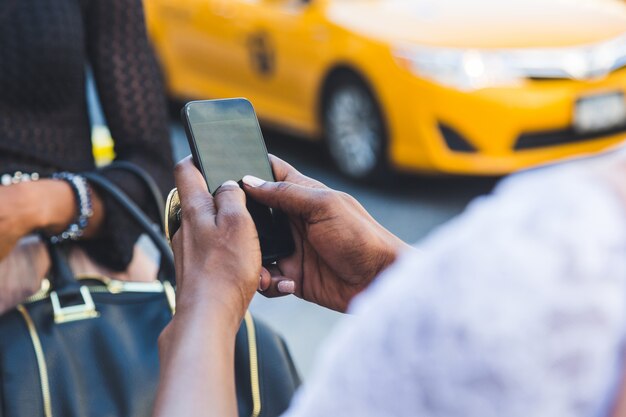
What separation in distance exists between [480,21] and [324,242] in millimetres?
4982

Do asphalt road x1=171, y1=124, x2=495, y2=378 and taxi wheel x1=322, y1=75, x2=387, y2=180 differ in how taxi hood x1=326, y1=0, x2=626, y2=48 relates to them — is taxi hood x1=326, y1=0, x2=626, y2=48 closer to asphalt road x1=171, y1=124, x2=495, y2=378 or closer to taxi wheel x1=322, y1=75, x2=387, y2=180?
taxi wheel x1=322, y1=75, x2=387, y2=180

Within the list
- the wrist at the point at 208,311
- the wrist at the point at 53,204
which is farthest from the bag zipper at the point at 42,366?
the wrist at the point at 208,311

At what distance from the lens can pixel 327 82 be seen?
21.6ft

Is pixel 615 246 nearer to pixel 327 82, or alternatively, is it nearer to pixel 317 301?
pixel 317 301

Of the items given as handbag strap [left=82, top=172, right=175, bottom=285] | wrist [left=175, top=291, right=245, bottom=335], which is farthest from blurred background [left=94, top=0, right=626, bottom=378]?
wrist [left=175, top=291, right=245, bottom=335]

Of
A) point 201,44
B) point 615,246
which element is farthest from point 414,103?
point 615,246

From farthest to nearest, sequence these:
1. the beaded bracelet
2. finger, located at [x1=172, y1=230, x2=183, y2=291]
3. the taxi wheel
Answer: the taxi wheel < the beaded bracelet < finger, located at [x1=172, y1=230, x2=183, y2=291]

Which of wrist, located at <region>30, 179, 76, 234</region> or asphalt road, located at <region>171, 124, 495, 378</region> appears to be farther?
asphalt road, located at <region>171, 124, 495, 378</region>

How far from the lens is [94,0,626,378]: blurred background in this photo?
5.71 metres

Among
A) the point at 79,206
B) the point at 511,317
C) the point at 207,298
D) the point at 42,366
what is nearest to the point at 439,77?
the point at 79,206

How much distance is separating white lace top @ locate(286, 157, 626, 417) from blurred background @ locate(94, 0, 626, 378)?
4.10m

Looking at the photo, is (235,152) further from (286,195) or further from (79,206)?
(79,206)

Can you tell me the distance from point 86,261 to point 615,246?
54.0 inches

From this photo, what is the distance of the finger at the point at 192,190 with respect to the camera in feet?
3.94
